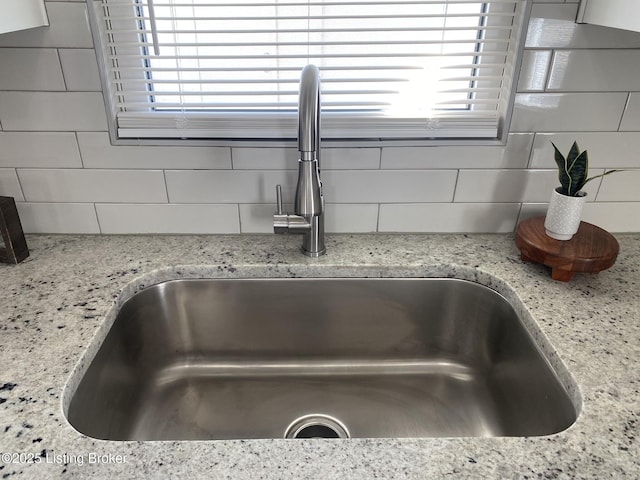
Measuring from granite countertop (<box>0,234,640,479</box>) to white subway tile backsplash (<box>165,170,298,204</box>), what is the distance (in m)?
0.10

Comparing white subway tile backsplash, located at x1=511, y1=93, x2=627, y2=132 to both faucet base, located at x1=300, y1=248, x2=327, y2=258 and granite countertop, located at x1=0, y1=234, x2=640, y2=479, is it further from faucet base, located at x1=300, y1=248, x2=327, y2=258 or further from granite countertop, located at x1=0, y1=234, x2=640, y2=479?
faucet base, located at x1=300, y1=248, x2=327, y2=258

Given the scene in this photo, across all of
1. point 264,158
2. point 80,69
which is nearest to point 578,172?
point 264,158

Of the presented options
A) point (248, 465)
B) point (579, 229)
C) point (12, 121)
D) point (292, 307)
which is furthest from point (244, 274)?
point (579, 229)

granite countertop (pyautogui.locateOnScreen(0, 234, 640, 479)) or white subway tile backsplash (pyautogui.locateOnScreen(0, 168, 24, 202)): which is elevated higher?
white subway tile backsplash (pyautogui.locateOnScreen(0, 168, 24, 202))

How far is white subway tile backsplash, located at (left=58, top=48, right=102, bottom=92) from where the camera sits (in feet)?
3.00

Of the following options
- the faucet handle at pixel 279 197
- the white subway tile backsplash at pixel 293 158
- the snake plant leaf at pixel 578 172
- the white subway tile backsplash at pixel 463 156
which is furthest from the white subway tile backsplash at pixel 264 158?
the snake plant leaf at pixel 578 172

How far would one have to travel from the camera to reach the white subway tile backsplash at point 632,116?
3.18ft

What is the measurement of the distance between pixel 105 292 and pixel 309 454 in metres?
0.53

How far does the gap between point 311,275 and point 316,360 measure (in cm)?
21

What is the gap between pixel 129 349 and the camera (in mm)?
925

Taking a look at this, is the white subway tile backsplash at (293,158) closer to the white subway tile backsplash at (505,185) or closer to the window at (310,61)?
the window at (310,61)

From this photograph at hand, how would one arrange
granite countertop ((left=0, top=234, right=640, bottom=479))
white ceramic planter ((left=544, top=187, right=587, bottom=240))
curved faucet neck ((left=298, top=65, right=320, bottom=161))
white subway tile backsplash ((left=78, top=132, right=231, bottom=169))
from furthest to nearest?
1. white subway tile backsplash ((left=78, top=132, right=231, bottom=169))
2. white ceramic planter ((left=544, top=187, right=587, bottom=240))
3. curved faucet neck ((left=298, top=65, right=320, bottom=161))
4. granite countertop ((left=0, top=234, right=640, bottom=479))

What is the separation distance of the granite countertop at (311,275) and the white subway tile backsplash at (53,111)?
0.26 metres

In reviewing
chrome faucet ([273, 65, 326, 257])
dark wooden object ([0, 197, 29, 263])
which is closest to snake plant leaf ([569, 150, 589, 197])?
chrome faucet ([273, 65, 326, 257])
